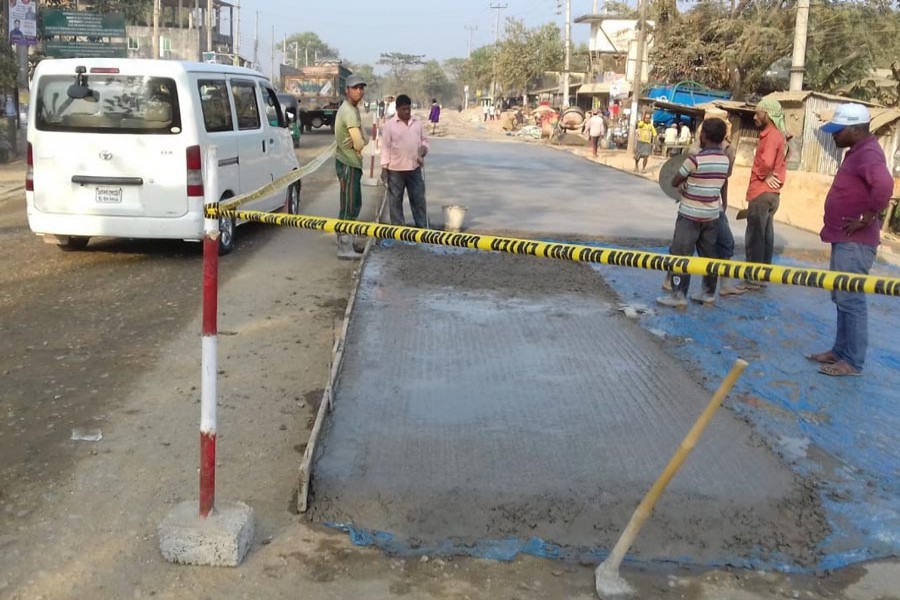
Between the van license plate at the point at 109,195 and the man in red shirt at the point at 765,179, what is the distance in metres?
5.63

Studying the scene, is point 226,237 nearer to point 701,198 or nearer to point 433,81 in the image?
point 701,198

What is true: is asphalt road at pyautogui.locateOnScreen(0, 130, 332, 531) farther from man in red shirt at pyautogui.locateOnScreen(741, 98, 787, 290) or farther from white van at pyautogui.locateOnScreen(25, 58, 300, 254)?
man in red shirt at pyautogui.locateOnScreen(741, 98, 787, 290)

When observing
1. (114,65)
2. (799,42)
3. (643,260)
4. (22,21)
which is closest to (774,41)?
(799,42)

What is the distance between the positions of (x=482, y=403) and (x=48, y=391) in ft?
7.96

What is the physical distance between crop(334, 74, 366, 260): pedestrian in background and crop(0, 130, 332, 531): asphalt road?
112 cm

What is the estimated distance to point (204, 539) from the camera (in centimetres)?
303

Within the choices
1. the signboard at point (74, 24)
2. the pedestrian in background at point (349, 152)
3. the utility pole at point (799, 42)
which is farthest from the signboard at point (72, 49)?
the pedestrian in background at point (349, 152)

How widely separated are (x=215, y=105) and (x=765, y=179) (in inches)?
205

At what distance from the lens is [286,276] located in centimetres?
791

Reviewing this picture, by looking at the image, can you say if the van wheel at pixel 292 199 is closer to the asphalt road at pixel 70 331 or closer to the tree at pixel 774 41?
the asphalt road at pixel 70 331

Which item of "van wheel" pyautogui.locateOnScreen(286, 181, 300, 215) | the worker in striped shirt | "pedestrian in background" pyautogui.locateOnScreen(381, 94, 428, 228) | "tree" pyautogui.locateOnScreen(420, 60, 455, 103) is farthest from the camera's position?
"tree" pyautogui.locateOnScreen(420, 60, 455, 103)

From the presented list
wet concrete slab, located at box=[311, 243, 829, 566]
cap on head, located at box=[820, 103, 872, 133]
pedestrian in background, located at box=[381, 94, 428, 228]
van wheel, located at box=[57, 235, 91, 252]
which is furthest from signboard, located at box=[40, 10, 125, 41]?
cap on head, located at box=[820, 103, 872, 133]

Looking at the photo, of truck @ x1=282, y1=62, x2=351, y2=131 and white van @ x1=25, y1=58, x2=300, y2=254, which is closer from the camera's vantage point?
white van @ x1=25, y1=58, x2=300, y2=254

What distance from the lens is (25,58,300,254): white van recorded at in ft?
25.2
